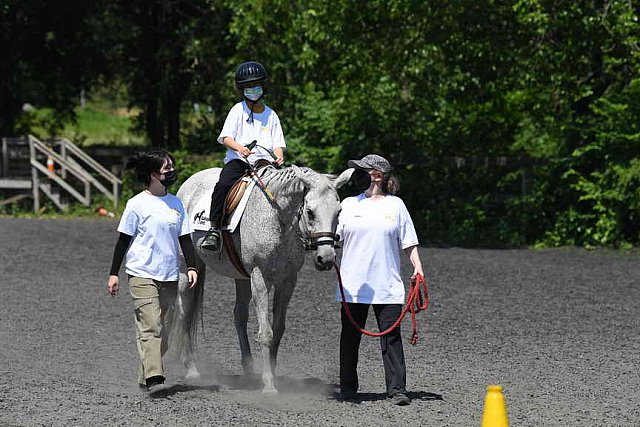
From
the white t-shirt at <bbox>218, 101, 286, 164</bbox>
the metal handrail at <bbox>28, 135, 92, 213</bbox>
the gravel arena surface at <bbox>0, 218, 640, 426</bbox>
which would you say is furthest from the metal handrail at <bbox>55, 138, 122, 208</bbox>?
the white t-shirt at <bbox>218, 101, 286, 164</bbox>

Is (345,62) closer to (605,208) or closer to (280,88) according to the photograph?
(280,88)

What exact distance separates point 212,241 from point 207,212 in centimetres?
50

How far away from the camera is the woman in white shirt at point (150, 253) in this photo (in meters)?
8.59

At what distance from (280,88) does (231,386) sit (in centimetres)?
1765

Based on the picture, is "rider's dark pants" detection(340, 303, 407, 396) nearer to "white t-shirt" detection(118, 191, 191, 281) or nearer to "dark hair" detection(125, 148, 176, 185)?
"white t-shirt" detection(118, 191, 191, 281)

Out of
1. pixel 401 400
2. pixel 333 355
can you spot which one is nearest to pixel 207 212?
pixel 333 355

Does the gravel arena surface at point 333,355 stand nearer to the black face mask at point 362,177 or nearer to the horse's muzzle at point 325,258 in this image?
the horse's muzzle at point 325,258

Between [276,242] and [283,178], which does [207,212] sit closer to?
[276,242]

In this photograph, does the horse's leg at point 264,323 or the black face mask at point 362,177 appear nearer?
the black face mask at point 362,177

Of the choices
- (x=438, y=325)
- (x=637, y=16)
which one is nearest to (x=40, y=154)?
(x=637, y=16)

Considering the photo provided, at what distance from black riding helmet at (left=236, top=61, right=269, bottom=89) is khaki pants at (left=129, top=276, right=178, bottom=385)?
176 cm

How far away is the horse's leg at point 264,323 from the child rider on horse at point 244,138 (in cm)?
53

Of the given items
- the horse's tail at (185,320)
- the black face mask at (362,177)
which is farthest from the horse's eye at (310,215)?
the horse's tail at (185,320)

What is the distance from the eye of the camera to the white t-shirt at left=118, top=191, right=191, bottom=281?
8656mm
